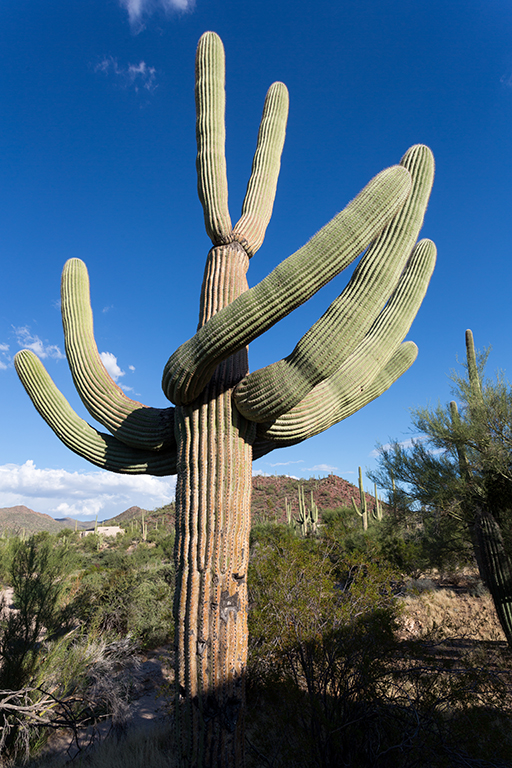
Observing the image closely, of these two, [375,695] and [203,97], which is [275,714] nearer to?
[375,695]

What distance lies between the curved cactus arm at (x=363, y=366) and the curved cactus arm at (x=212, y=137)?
1.69 m

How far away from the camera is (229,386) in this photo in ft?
10.7

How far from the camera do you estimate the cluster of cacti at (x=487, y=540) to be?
732 centimetres

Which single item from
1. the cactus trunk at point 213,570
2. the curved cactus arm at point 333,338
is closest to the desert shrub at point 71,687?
the cactus trunk at point 213,570

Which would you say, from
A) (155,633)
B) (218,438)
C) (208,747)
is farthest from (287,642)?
(155,633)

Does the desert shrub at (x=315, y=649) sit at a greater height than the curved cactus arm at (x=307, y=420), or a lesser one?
lesser

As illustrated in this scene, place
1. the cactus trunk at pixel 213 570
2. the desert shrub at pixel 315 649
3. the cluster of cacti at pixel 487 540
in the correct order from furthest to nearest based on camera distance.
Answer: the cluster of cacti at pixel 487 540
the desert shrub at pixel 315 649
the cactus trunk at pixel 213 570

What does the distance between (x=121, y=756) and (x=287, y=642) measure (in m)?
2.18

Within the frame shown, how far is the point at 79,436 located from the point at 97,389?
18.6 inches

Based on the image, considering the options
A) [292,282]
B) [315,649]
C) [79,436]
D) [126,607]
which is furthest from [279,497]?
[292,282]

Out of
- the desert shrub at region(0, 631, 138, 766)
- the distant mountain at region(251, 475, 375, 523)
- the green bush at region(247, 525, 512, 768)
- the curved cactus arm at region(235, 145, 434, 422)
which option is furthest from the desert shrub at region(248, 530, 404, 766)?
the distant mountain at region(251, 475, 375, 523)

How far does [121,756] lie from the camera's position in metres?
4.46

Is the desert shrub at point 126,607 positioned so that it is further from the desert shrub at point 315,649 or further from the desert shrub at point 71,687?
the desert shrub at point 315,649

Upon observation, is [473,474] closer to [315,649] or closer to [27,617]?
[315,649]
